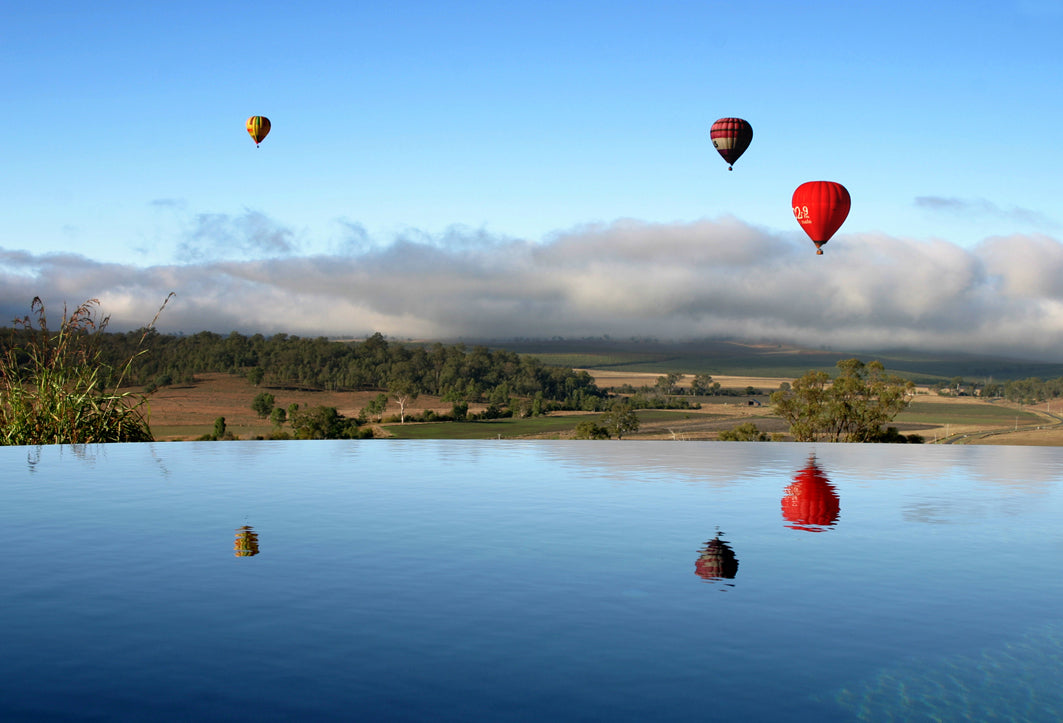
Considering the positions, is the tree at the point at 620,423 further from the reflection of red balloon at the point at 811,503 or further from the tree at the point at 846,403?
the reflection of red balloon at the point at 811,503

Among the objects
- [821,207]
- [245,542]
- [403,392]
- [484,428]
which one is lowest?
[484,428]

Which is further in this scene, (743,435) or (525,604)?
(743,435)

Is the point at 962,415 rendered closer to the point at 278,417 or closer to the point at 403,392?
the point at 403,392

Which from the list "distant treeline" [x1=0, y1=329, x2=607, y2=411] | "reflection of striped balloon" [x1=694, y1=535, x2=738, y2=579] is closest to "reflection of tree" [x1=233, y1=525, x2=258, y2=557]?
"reflection of striped balloon" [x1=694, y1=535, x2=738, y2=579]

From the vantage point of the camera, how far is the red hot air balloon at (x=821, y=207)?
140ft

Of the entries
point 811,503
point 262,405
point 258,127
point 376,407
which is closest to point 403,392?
point 376,407

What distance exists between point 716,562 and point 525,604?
8.53 feet

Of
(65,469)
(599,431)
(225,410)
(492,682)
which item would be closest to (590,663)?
(492,682)

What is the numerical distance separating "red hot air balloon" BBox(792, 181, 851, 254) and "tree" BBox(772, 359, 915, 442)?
30.8 metres

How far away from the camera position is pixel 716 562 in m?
9.36

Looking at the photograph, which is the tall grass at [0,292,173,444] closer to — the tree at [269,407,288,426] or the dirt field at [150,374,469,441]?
the dirt field at [150,374,469,441]

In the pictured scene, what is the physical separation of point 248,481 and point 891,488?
11659 millimetres

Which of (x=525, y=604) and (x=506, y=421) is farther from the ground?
(x=525, y=604)

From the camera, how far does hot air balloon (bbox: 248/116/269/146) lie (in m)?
54.8
